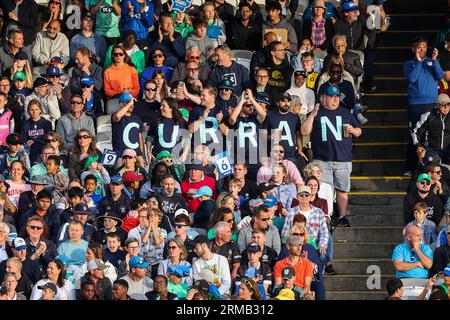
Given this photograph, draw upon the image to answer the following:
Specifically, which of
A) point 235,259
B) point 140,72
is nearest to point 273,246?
point 235,259

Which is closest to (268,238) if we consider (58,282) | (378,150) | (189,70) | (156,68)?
(58,282)

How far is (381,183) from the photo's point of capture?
27438mm

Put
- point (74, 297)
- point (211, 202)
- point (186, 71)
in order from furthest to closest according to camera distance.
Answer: point (186, 71), point (211, 202), point (74, 297)

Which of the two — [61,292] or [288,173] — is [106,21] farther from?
[61,292]

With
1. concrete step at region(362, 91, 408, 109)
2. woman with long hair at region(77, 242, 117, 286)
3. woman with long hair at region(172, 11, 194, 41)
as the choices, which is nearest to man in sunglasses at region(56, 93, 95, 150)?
woman with long hair at region(172, 11, 194, 41)

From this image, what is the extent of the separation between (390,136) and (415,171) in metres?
1.96

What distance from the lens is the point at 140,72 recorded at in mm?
28109

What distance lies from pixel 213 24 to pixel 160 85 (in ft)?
5.61

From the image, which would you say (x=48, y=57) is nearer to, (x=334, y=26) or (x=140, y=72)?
(x=140, y=72)

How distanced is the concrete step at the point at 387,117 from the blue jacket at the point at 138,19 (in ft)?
11.3

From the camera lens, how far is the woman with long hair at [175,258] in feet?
79.1

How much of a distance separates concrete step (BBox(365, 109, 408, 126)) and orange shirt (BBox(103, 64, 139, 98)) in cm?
348
